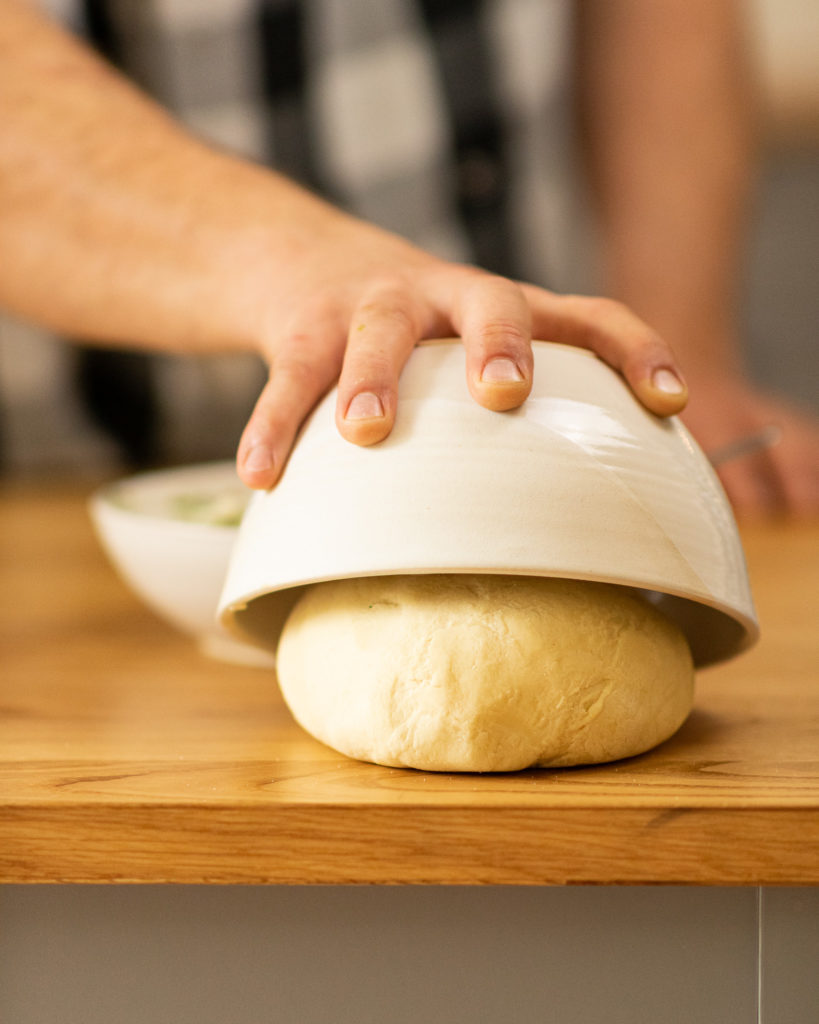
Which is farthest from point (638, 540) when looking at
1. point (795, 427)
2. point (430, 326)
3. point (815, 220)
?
point (815, 220)

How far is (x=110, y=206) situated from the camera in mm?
903

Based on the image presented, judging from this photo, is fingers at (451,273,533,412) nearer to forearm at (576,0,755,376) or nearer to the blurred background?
the blurred background

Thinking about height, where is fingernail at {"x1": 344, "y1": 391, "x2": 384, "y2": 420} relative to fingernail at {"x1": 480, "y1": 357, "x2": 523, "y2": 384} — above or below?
below

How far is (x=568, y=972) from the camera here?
493 millimetres

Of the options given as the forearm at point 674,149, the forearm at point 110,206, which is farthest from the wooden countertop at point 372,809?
the forearm at point 674,149

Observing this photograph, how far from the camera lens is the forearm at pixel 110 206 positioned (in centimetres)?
81

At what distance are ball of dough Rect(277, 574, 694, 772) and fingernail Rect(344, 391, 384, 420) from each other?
94 millimetres

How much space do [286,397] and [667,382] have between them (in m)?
0.22

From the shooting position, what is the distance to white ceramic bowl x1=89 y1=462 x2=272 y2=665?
70 cm

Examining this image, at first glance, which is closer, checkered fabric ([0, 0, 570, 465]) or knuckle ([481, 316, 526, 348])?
knuckle ([481, 316, 526, 348])

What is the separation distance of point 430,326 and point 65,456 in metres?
1.34

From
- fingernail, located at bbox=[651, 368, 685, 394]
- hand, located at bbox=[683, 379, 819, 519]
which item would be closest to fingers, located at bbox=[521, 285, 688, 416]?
fingernail, located at bbox=[651, 368, 685, 394]

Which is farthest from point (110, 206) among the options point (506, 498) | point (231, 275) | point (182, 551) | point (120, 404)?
point (120, 404)

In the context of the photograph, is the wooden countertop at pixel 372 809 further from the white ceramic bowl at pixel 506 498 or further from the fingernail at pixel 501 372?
the fingernail at pixel 501 372
